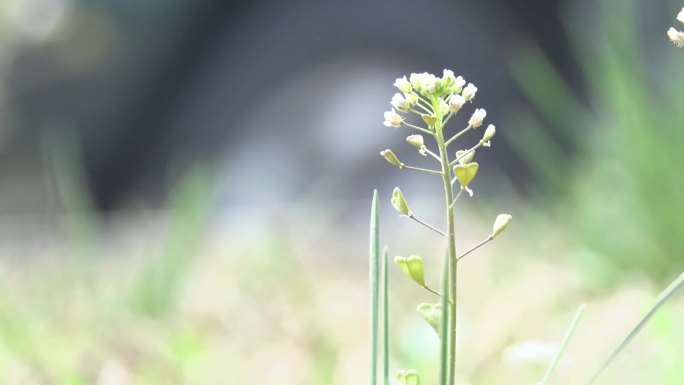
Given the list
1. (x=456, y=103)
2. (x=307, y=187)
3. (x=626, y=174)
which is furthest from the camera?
(x=307, y=187)

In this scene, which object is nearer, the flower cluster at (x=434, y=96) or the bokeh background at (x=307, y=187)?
the flower cluster at (x=434, y=96)

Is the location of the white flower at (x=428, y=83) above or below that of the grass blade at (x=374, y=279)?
above

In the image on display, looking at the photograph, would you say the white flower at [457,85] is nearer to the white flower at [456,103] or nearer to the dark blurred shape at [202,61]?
the white flower at [456,103]

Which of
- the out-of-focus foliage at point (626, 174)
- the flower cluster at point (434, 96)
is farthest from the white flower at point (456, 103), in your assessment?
the out-of-focus foliage at point (626, 174)

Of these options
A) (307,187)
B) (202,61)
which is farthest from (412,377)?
(202,61)

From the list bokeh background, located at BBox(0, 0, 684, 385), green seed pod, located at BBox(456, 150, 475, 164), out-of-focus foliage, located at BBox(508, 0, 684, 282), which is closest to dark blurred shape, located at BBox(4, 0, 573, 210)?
bokeh background, located at BBox(0, 0, 684, 385)

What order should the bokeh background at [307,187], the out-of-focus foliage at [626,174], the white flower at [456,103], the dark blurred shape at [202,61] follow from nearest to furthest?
the white flower at [456,103], the bokeh background at [307,187], the out-of-focus foliage at [626,174], the dark blurred shape at [202,61]

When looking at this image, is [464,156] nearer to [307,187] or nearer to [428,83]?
[428,83]

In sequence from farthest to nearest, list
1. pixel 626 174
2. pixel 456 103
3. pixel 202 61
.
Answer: pixel 202 61
pixel 626 174
pixel 456 103

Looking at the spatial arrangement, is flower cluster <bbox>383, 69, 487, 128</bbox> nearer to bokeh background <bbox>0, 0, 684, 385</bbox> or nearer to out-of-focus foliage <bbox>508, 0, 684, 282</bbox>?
bokeh background <bbox>0, 0, 684, 385</bbox>
